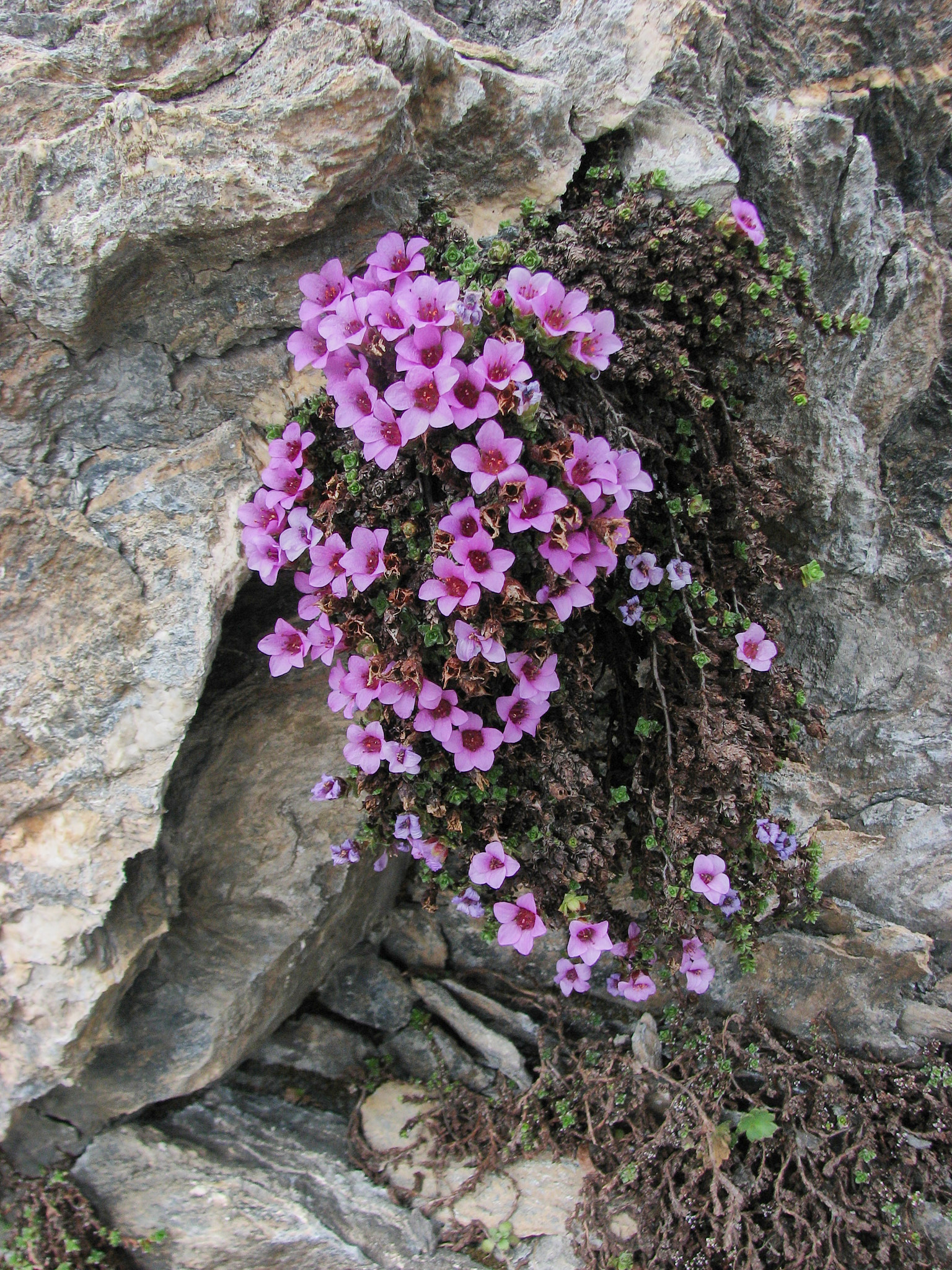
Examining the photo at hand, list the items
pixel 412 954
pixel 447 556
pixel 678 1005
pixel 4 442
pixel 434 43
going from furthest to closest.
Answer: pixel 412 954
pixel 678 1005
pixel 4 442
pixel 434 43
pixel 447 556

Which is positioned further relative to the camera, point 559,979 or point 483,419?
point 559,979

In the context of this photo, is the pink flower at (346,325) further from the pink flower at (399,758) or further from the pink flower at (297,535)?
the pink flower at (399,758)

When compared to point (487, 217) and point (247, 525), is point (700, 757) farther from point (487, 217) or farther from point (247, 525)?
point (487, 217)

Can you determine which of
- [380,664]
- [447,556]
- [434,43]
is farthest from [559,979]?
[434,43]

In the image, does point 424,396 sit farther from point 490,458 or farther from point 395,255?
point 395,255

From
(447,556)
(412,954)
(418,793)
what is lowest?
(412,954)

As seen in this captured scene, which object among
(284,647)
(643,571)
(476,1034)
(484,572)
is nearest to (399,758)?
(284,647)

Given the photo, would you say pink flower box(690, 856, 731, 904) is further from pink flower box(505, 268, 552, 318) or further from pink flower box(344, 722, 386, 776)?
pink flower box(505, 268, 552, 318)
